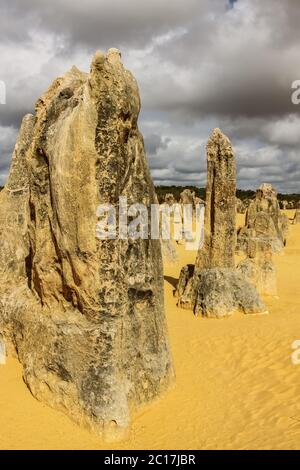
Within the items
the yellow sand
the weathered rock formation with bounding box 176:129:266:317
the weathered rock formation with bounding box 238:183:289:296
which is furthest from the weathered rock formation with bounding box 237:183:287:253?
the yellow sand

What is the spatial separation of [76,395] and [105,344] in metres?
0.73

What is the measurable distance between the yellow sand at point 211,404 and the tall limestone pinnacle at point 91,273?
25 centimetres

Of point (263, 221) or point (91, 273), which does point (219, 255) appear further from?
point (263, 221)

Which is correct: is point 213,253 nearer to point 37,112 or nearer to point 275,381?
point 275,381

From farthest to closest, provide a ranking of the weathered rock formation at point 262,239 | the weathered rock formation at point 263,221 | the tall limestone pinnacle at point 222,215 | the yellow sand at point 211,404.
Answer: the weathered rock formation at point 263,221, the weathered rock formation at point 262,239, the tall limestone pinnacle at point 222,215, the yellow sand at point 211,404

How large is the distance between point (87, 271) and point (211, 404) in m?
2.72

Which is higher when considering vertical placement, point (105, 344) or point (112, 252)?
point (112, 252)

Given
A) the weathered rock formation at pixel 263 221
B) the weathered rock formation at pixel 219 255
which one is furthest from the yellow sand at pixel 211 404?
the weathered rock formation at pixel 263 221

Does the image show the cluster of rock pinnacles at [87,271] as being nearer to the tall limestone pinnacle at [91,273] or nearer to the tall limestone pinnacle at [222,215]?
the tall limestone pinnacle at [91,273]

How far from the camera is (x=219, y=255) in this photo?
37.9 feet

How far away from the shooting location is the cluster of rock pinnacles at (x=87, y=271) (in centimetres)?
541

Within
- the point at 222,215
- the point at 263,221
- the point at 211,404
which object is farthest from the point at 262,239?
the point at 211,404

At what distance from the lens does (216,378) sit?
23.8 feet

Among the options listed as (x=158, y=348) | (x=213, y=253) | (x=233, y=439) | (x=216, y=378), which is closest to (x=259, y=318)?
(x=213, y=253)
